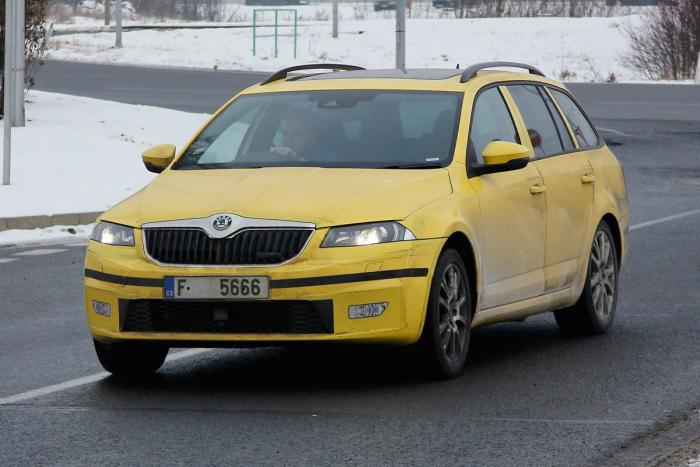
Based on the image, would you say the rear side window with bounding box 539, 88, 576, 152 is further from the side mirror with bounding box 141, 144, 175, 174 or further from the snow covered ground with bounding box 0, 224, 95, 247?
the snow covered ground with bounding box 0, 224, 95, 247

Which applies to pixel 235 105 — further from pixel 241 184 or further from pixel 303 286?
pixel 303 286

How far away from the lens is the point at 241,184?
845 centimetres

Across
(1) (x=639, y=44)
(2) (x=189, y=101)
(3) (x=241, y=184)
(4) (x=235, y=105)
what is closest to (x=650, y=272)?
(4) (x=235, y=105)

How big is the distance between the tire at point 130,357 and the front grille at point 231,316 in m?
0.36

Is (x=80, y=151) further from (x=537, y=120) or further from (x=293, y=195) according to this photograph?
(x=293, y=195)

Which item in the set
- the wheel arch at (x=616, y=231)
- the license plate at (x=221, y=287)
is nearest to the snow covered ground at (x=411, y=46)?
the wheel arch at (x=616, y=231)

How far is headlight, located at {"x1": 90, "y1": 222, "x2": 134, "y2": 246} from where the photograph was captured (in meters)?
8.19

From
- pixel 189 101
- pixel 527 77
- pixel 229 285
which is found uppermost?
pixel 527 77

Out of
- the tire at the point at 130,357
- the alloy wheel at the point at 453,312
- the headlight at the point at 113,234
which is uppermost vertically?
the headlight at the point at 113,234

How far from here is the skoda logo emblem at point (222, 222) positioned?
7.95 metres

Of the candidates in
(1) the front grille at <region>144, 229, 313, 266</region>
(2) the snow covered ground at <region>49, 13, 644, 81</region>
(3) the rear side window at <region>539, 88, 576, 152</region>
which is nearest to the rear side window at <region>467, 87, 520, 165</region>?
(3) the rear side window at <region>539, 88, 576, 152</region>

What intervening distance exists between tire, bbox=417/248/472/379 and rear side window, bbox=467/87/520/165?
2.52ft

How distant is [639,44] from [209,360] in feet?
138

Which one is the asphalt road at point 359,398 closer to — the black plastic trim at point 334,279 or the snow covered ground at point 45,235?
the black plastic trim at point 334,279
